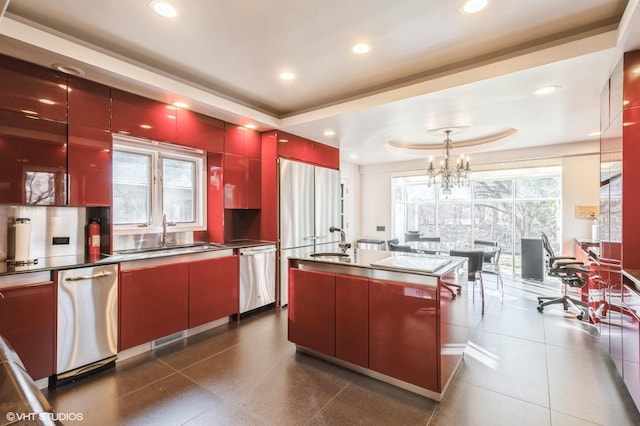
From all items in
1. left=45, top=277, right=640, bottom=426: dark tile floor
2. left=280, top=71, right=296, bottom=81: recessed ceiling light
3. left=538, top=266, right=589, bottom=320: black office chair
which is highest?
left=280, top=71, right=296, bottom=81: recessed ceiling light

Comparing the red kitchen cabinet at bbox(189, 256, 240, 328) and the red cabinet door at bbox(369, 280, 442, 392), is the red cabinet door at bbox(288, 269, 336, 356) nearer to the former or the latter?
the red cabinet door at bbox(369, 280, 442, 392)

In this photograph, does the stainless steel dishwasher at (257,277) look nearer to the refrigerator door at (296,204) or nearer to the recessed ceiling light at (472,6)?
the refrigerator door at (296,204)

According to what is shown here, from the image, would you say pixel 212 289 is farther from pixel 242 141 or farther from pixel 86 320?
pixel 242 141

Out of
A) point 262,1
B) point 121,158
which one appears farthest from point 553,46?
point 121,158

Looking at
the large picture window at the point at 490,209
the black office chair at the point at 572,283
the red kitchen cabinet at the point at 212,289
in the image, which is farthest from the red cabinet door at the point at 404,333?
the large picture window at the point at 490,209

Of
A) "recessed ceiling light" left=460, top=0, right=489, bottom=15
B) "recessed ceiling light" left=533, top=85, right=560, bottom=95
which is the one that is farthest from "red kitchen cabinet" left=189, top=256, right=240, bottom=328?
"recessed ceiling light" left=533, top=85, right=560, bottom=95

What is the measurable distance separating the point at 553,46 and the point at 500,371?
106 inches

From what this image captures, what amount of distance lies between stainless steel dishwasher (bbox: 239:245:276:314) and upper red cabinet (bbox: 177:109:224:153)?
4.53 feet

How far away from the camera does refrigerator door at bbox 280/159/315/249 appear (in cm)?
418

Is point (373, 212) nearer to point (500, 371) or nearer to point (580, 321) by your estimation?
point (580, 321)

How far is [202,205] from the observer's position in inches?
152

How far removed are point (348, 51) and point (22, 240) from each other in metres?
3.13

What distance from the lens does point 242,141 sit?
400 centimetres

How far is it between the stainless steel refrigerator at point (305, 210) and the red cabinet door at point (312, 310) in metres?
1.42
